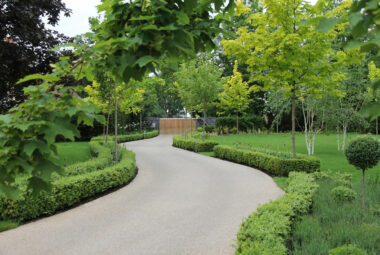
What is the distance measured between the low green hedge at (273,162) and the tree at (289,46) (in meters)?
2.45

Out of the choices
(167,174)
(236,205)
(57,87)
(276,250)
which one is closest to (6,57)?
(167,174)

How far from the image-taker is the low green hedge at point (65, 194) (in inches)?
215

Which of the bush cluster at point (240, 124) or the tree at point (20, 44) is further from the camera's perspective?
the bush cluster at point (240, 124)

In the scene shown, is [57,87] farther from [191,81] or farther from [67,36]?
[191,81]

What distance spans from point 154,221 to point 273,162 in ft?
19.3

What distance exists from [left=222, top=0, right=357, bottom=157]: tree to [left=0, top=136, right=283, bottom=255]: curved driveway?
3.69 metres

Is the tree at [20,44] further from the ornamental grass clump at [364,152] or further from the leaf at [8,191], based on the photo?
the ornamental grass clump at [364,152]

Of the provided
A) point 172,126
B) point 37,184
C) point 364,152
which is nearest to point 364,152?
Result: point 364,152

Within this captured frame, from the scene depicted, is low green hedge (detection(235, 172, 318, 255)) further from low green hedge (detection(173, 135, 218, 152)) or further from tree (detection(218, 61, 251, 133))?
tree (detection(218, 61, 251, 133))

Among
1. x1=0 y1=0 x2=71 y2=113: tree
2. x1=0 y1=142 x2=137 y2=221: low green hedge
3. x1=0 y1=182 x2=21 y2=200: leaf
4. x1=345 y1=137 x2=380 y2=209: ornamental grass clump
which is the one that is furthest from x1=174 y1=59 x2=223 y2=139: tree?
x1=0 y1=182 x2=21 y2=200: leaf

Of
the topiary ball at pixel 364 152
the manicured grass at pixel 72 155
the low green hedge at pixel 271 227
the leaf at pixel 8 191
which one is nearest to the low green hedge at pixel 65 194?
the manicured grass at pixel 72 155

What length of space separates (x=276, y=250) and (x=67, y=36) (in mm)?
11890

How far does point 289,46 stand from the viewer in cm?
873

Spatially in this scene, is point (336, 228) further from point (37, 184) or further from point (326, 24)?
point (37, 184)
